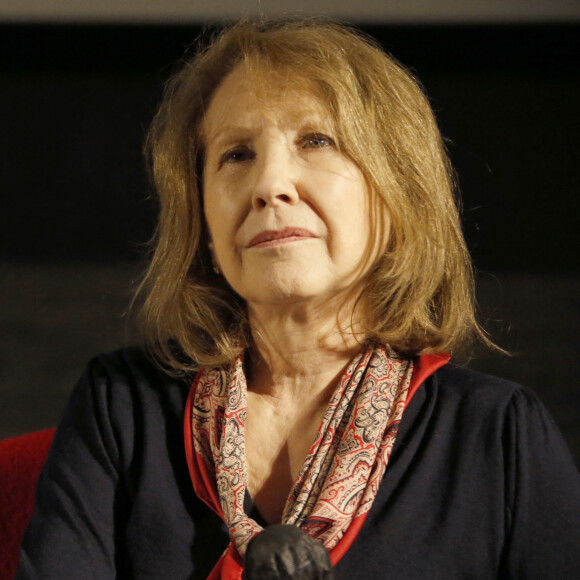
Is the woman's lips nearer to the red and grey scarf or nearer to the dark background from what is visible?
the red and grey scarf

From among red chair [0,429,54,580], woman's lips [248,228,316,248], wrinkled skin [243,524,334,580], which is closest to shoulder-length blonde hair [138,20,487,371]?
woman's lips [248,228,316,248]

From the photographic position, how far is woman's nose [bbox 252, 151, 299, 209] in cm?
96

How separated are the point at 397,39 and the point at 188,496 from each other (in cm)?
96

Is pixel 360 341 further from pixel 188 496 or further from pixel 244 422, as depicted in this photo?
pixel 188 496

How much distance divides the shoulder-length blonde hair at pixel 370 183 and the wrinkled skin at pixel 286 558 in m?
0.40

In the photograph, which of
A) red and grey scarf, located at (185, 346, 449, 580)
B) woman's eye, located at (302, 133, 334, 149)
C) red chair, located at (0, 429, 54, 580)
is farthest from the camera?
red chair, located at (0, 429, 54, 580)

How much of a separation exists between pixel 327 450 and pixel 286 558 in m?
0.30

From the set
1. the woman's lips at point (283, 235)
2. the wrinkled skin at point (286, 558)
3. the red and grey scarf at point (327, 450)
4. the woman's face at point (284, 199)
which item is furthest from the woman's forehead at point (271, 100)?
the wrinkled skin at point (286, 558)

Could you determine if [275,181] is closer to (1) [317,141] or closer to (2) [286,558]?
(1) [317,141]

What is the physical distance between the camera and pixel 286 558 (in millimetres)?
679

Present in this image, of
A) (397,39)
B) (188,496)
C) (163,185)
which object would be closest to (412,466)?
(188,496)

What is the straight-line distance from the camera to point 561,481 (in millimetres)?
945

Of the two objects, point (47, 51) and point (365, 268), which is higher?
point (47, 51)

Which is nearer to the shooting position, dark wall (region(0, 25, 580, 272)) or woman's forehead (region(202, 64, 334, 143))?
woman's forehead (region(202, 64, 334, 143))
